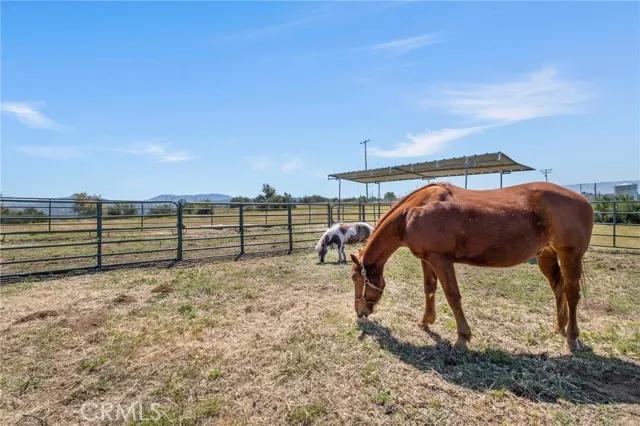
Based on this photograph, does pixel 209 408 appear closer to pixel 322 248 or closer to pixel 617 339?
pixel 617 339

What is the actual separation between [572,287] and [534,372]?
995 mm

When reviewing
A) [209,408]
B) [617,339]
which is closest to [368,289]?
[209,408]

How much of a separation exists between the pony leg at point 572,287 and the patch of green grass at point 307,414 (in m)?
2.29

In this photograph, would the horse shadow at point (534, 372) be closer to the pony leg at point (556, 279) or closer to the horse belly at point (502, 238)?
the pony leg at point (556, 279)

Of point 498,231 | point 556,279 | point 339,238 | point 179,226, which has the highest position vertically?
point 498,231

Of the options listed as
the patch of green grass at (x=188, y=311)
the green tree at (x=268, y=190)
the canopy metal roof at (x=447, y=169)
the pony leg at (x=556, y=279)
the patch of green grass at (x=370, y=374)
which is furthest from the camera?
the green tree at (x=268, y=190)

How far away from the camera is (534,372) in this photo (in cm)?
262

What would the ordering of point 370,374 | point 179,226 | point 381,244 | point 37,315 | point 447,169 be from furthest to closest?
1. point 447,169
2. point 179,226
3. point 37,315
4. point 381,244
5. point 370,374

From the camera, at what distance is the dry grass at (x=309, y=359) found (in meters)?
2.21

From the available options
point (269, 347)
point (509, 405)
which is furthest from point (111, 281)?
point (509, 405)

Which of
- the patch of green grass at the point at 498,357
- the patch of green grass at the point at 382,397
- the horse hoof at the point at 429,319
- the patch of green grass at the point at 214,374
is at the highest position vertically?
the horse hoof at the point at 429,319

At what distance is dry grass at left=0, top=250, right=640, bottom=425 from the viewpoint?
2.21m

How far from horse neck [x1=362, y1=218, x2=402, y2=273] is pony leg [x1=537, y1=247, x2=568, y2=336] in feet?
4.81

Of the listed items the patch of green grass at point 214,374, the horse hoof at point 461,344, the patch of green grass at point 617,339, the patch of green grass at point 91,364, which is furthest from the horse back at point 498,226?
the patch of green grass at point 91,364
